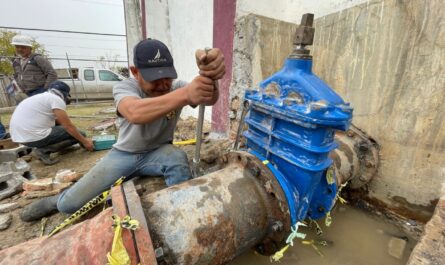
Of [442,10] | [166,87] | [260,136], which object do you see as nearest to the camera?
[260,136]

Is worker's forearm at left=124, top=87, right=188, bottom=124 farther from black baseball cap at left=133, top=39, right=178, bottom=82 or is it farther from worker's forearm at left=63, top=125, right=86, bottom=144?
worker's forearm at left=63, top=125, right=86, bottom=144

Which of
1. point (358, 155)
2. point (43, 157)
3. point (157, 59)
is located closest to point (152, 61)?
point (157, 59)

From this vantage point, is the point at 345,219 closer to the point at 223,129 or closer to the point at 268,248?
the point at 268,248

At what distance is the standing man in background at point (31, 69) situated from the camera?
3953 millimetres

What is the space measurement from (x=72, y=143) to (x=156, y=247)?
350 centimetres

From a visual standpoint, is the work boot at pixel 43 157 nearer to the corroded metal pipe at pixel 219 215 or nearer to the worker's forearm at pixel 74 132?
the worker's forearm at pixel 74 132

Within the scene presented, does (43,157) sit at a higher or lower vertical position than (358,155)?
lower

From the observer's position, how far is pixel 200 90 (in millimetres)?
1244

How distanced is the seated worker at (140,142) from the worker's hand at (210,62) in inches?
10.2

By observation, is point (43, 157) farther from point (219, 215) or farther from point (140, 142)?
point (219, 215)

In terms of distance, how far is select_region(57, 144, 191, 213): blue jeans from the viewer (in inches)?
74.5

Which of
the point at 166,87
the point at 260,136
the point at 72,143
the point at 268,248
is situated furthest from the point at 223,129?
the point at 72,143

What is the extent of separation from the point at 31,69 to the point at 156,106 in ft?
13.1

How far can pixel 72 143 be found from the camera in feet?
12.1
